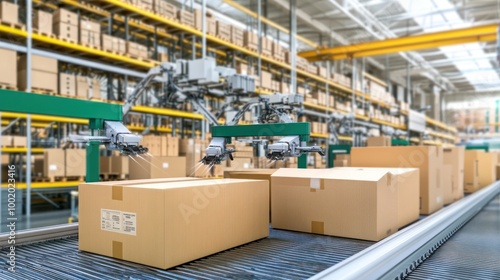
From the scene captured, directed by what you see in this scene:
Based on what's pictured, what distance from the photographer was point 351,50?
1270 cm

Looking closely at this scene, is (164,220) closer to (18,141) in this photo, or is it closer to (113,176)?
(18,141)

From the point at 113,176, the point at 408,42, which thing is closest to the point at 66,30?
the point at 113,176

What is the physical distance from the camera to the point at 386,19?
41.8 ft

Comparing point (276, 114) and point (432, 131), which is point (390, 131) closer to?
point (276, 114)

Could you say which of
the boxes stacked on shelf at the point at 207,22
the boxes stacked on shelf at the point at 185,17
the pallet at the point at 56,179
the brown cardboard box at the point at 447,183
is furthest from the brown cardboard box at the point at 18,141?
the brown cardboard box at the point at 447,183

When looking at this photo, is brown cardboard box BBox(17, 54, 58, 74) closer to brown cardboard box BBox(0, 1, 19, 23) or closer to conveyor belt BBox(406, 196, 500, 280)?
brown cardboard box BBox(0, 1, 19, 23)

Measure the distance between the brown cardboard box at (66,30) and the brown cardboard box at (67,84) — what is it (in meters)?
0.53

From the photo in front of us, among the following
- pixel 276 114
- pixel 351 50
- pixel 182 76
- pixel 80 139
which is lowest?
pixel 80 139

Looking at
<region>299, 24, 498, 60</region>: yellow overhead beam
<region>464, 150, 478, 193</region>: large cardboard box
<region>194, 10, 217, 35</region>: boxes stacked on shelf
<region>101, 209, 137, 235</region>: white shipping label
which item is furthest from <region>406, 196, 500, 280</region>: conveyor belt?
<region>299, 24, 498, 60</region>: yellow overhead beam

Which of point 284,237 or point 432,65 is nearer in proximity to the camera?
point 284,237

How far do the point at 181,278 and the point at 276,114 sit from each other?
277 centimetres

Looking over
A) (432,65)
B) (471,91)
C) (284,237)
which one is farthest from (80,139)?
(471,91)

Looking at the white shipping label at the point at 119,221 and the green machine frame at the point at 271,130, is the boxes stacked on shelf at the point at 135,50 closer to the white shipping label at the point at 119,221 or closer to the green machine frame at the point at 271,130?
the green machine frame at the point at 271,130

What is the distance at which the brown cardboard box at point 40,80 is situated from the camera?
5.43 metres
